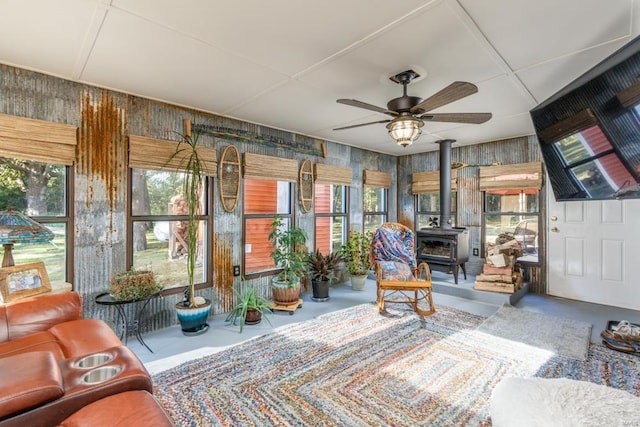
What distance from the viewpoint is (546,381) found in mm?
1599

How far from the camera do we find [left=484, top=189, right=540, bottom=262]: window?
4.56 metres

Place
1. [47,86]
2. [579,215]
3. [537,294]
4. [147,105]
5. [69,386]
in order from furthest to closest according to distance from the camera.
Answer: [537,294], [579,215], [147,105], [47,86], [69,386]

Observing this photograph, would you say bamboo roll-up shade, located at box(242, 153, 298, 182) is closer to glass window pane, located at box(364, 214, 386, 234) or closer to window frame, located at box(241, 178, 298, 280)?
window frame, located at box(241, 178, 298, 280)

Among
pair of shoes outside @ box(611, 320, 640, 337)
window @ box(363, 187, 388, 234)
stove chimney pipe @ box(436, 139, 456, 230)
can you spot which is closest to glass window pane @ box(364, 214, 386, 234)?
window @ box(363, 187, 388, 234)

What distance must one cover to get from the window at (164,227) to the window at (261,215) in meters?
0.52

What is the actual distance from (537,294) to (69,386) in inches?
204

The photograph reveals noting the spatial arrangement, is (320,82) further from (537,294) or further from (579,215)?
(537,294)

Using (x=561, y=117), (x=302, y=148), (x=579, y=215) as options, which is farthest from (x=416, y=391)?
(x=579, y=215)

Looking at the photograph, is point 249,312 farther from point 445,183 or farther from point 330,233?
point 445,183

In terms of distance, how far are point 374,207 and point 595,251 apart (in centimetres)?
316

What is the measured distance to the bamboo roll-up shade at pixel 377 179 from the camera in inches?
216

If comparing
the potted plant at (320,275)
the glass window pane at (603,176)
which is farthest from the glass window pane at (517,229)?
the potted plant at (320,275)

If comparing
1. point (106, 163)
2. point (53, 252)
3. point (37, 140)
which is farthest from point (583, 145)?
point (53, 252)

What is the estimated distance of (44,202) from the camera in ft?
8.61
